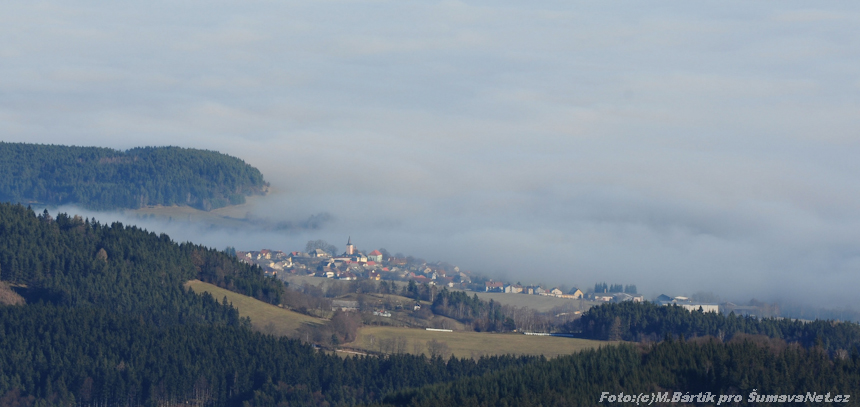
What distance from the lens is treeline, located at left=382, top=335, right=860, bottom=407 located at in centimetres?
15325

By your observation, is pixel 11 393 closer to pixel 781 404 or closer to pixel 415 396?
pixel 415 396

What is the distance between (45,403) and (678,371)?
104 m

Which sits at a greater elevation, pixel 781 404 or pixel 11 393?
pixel 781 404

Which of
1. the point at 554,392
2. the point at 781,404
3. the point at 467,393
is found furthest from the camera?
the point at 467,393

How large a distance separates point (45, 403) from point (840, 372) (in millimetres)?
125105

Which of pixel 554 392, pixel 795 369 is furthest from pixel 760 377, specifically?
pixel 554 392

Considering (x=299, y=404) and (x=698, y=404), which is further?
(x=299, y=404)

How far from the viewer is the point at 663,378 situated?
524 ft

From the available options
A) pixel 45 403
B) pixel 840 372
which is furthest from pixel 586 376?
pixel 45 403

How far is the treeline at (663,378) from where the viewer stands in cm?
15325

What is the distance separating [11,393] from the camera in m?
199

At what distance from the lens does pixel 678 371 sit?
162 metres

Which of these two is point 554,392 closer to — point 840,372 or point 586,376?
point 586,376

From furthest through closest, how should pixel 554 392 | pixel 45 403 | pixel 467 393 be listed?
pixel 45 403
pixel 467 393
pixel 554 392
